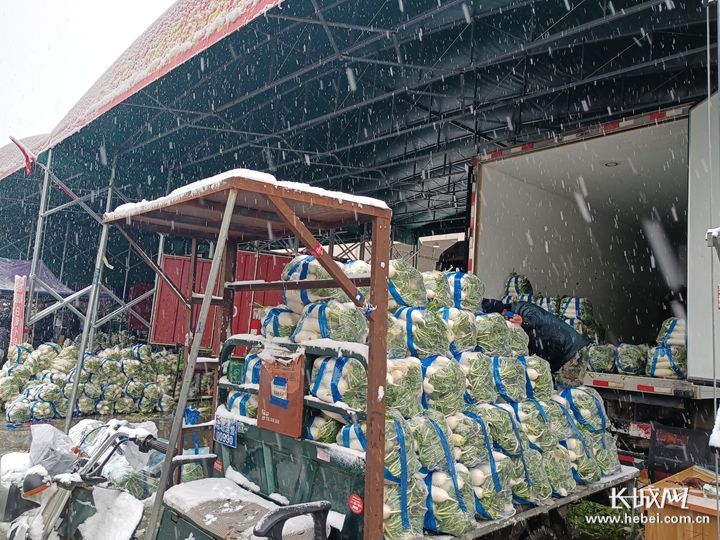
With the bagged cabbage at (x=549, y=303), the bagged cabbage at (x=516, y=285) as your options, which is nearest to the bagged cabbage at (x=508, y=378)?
the bagged cabbage at (x=516, y=285)

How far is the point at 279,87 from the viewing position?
993cm

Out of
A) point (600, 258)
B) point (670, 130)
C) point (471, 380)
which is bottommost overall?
point (471, 380)

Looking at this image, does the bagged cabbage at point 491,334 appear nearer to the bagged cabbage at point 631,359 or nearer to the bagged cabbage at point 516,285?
the bagged cabbage at point 631,359

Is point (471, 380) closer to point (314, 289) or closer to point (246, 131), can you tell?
point (314, 289)

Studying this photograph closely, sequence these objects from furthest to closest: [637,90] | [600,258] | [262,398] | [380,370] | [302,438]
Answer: [600,258] < [637,90] < [262,398] < [302,438] < [380,370]

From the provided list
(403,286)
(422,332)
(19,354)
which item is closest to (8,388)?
(19,354)

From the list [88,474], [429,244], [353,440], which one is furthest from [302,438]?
[429,244]

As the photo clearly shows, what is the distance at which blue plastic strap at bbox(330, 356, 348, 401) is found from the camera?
11.3 feet

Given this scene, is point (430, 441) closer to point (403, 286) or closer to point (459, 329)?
point (459, 329)

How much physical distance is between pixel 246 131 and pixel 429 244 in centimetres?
1211

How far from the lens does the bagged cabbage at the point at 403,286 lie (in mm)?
4152

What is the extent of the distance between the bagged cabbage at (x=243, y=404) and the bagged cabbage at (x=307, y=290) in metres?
0.74

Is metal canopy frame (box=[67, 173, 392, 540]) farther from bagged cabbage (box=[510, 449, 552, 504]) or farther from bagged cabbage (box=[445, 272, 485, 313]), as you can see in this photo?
bagged cabbage (box=[510, 449, 552, 504])

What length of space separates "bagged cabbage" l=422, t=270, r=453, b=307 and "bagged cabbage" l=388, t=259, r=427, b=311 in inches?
11.4
